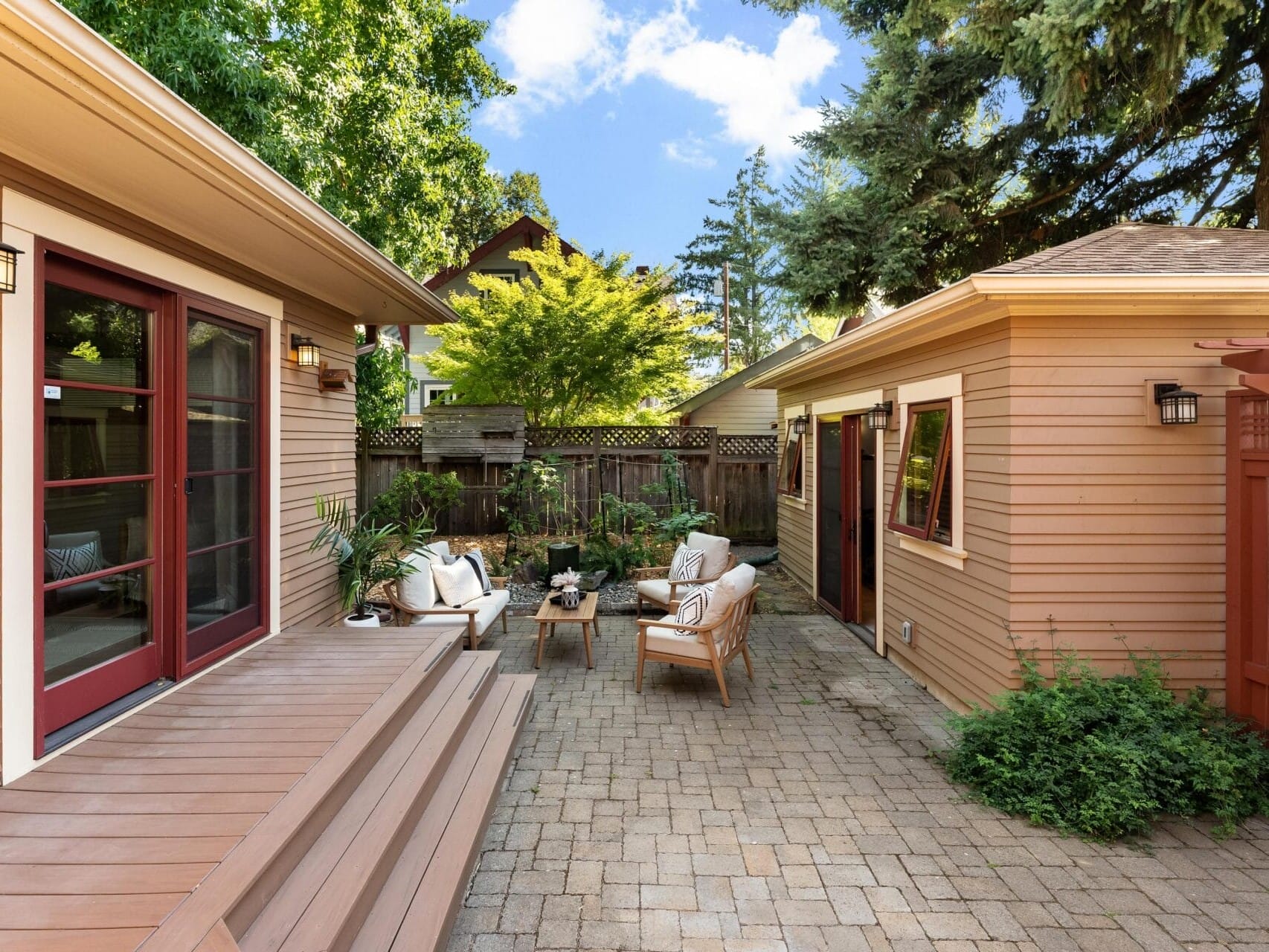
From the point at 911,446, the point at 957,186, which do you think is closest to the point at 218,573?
the point at 911,446

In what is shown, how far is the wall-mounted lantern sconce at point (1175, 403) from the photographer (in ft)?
11.6

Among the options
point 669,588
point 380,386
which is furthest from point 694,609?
point 380,386

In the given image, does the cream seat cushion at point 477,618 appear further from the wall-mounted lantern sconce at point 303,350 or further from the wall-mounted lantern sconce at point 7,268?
the wall-mounted lantern sconce at point 7,268

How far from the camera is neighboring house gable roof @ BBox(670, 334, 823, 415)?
42.4 feet

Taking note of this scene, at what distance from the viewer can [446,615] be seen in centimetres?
500

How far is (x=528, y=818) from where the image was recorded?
3.01 metres

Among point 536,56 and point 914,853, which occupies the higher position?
point 536,56

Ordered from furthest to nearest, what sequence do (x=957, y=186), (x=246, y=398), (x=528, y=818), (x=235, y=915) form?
(x=957, y=186), (x=246, y=398), (x=528, y=818), (x=235, y=915)

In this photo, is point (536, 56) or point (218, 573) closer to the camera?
point (218, 573)

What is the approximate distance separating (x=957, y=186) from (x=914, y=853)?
793 centimetres

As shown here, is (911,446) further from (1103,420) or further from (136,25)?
(136,25)

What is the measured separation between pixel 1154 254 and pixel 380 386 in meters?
9.47

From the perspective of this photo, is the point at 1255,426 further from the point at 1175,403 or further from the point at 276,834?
the point at 276,834

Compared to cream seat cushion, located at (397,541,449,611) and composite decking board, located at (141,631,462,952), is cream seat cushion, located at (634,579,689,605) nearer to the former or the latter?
cream seat cushion, located at (397,541,449,611)
